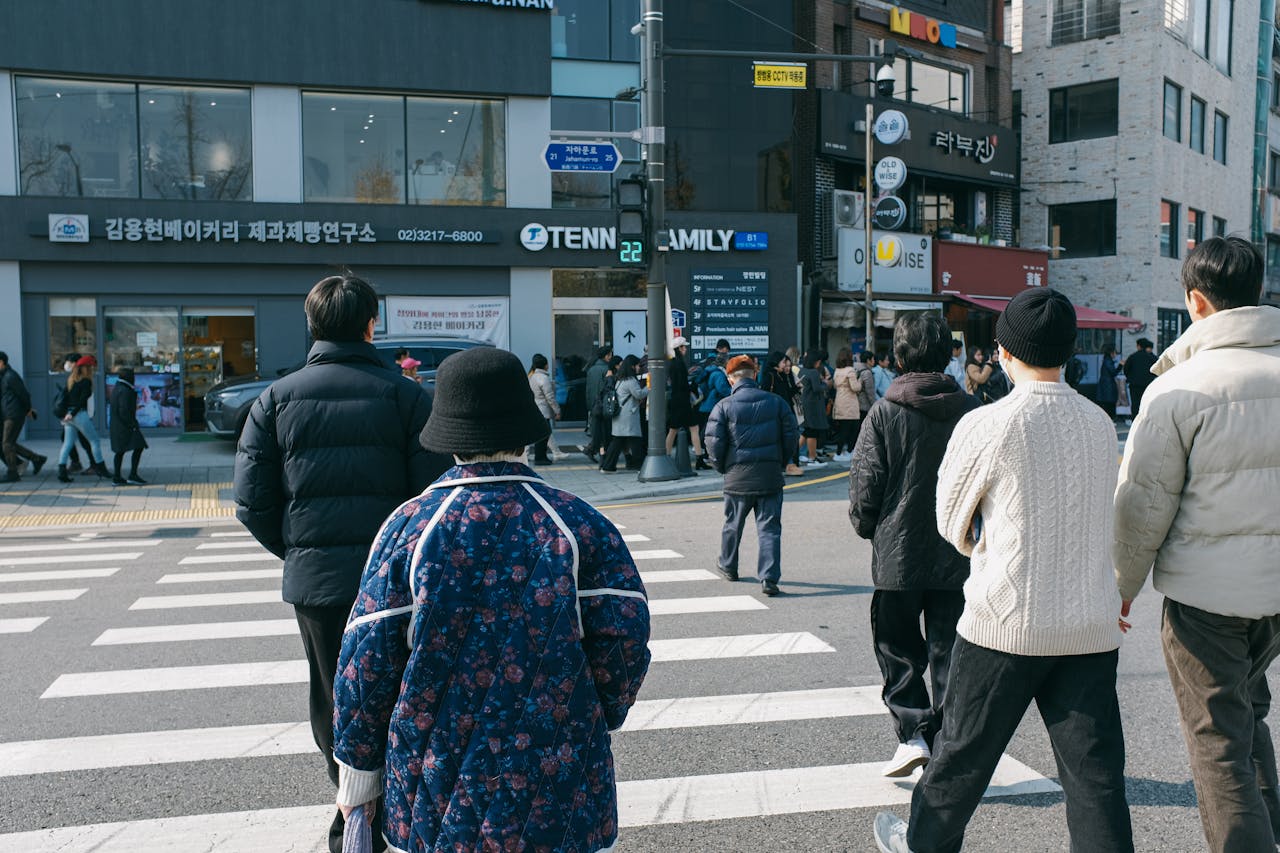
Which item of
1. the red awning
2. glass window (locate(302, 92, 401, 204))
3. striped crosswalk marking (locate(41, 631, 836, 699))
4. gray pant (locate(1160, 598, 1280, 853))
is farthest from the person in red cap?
the red awning

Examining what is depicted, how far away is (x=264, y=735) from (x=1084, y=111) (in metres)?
33.1

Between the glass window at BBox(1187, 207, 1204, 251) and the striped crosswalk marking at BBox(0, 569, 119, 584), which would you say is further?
the glass window at BBox(1187, 207, 1204, 251)

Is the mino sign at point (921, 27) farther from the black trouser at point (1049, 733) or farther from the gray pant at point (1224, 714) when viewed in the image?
the black trouser at point (1049, 733)

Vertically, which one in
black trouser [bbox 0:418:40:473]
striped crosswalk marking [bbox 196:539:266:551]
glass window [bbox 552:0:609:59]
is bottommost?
striped crosswalk marking [bbox 196:539:266:551]

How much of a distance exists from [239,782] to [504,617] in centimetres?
290

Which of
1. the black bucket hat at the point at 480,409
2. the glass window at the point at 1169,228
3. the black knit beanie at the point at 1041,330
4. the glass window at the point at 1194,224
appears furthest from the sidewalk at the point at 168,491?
the glass window at the point at 1194,224

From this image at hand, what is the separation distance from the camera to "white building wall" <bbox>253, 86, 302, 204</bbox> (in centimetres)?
2095

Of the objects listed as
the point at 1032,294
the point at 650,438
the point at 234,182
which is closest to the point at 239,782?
the point at 1032,294

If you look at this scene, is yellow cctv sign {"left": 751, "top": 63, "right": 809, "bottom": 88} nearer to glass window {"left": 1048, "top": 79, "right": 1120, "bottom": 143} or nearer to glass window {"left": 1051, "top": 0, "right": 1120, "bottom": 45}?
glass window {"left": 1048, "top": 79, "right": 1120, "bottom": 143}

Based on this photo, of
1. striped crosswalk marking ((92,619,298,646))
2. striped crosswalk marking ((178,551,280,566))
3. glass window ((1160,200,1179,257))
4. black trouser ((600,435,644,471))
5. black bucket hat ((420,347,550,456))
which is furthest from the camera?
glass window ((1160,200,1179,257))

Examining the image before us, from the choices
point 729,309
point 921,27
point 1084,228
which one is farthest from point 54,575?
point 1084,228

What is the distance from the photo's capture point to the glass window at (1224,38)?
3631cm

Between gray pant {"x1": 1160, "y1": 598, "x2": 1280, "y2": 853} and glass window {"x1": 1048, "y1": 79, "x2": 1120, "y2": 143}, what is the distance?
107ft

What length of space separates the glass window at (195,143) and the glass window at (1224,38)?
3177 centimetres
